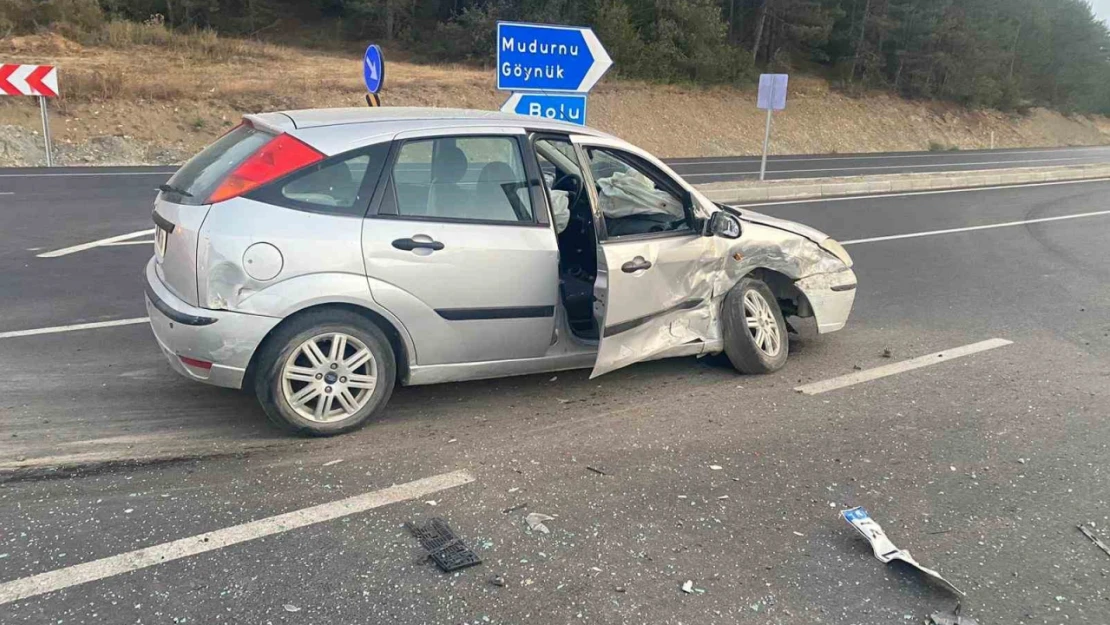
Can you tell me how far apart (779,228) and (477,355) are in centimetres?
239

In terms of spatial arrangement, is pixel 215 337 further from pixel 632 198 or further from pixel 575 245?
pixel 632 198

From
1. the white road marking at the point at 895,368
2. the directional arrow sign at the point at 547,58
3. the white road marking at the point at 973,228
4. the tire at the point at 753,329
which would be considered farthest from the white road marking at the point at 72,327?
the white road marking at the point at 973,228

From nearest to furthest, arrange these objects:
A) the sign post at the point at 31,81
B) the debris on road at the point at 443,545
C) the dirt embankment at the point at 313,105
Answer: the debris on road at the point at 443,545, the sign post at the point at 31,81, the dirt embankment at the point at 313,105

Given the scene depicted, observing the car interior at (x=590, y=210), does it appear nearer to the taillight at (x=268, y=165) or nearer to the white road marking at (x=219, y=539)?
the taillight at (x=268, y=165)

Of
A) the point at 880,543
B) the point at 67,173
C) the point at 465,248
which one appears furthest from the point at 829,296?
the point at 67,173

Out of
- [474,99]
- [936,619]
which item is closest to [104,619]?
[936,619]

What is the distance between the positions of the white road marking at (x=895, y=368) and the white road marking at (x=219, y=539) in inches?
101

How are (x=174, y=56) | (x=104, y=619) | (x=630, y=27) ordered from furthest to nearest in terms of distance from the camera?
1. (x=630, y=27)
2. (x=174, y=56)
3. (x=104, y=619)

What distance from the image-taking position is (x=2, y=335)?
224 inches

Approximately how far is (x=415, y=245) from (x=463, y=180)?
512 millimetres

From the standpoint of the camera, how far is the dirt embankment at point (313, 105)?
2120cm

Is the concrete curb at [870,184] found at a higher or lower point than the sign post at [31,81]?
lower

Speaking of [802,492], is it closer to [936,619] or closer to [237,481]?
[936,619]

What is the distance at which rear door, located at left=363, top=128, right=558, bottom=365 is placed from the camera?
429cm
